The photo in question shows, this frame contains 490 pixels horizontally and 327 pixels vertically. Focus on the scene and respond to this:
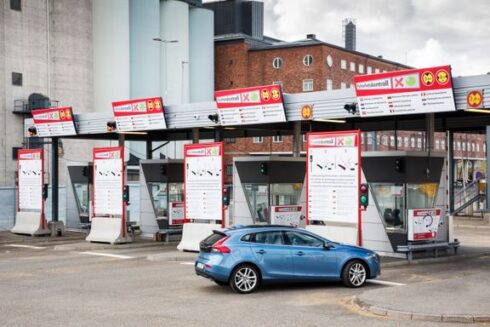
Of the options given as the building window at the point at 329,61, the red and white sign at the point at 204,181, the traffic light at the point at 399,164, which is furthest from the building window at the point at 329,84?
the traffic light at the point at 399,164

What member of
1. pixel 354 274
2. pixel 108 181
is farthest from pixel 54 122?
pixel 354 274

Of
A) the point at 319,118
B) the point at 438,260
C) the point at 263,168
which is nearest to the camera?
the point at 438,260

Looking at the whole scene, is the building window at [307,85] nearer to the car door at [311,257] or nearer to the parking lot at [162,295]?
the parking lot at [162,295]

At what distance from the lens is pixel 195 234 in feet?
82.3

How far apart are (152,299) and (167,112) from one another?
13.6 m

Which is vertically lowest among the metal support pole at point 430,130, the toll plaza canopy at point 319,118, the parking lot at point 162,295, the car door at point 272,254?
the parking lot at point 162,295

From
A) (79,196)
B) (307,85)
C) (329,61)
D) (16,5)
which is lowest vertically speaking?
(79,196)

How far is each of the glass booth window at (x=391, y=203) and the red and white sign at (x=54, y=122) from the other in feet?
48.0

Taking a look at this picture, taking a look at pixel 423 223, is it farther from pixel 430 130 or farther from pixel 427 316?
pixel 427 316

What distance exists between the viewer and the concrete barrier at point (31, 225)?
3297cm

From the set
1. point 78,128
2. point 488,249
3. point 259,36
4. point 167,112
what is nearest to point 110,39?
point 259,36

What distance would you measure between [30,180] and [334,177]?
1707 cm

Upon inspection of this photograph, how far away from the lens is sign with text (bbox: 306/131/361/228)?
2106 cm

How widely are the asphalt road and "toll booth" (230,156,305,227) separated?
430 cm
